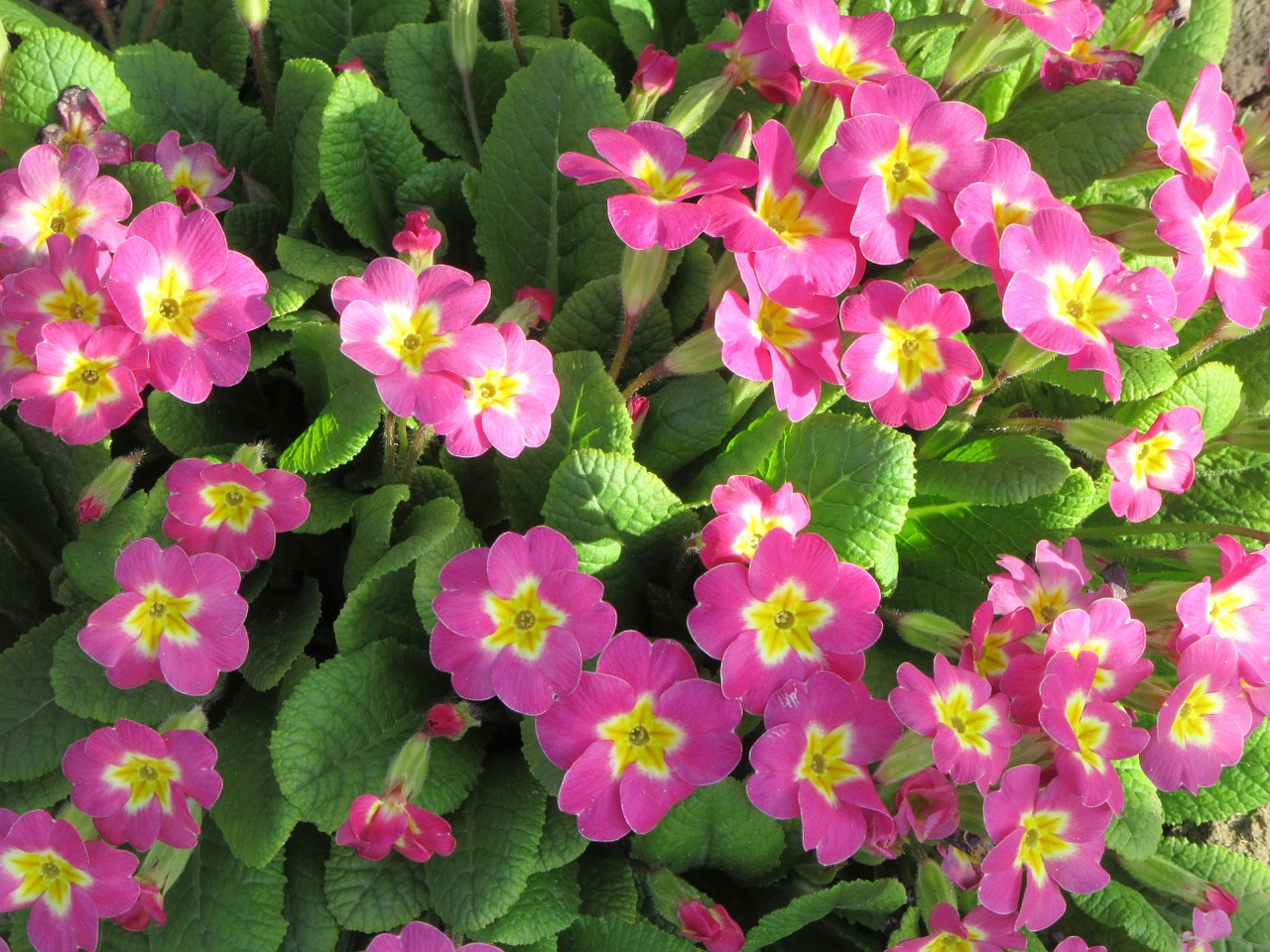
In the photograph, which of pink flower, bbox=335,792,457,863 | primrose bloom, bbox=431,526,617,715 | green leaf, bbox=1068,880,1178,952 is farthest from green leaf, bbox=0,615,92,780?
green leaf, bbox=1068,880,1178,952

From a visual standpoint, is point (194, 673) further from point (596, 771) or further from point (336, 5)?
point (336, 5)

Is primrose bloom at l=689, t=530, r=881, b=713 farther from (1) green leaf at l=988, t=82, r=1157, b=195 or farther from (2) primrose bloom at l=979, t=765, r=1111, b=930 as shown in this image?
(1) green leaf at l=988, t=82, r=1157, b=195

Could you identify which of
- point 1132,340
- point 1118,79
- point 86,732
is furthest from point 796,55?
point 86,732

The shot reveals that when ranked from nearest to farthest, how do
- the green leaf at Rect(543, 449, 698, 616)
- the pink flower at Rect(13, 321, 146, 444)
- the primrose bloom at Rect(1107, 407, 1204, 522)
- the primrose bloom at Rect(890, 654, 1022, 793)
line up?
the primrose bloom at Rect(890, 654, 1022, 793) < the pink flower at Rect(13, 321, 146, 444) < the green leaf at Rect(543, 449, 698, 616) < the primrose bloom at Rect(1107, 407, 1204, 522)

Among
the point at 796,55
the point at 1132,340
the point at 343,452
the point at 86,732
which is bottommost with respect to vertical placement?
the point at 86,732

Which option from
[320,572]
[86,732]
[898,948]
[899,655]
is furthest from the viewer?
[320,572]

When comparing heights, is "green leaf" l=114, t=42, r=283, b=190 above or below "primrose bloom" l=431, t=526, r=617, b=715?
above
